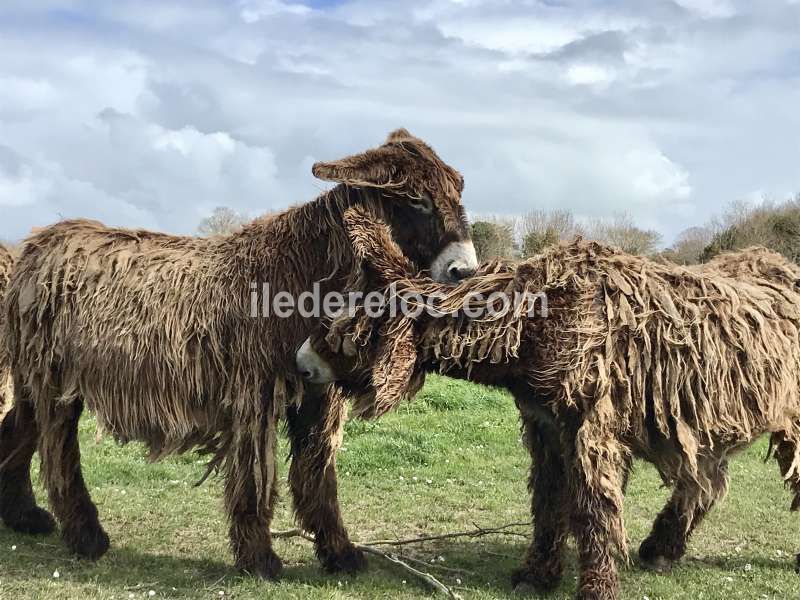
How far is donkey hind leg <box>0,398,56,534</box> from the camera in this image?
5.34 metres

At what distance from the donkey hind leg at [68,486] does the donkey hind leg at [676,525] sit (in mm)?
3925

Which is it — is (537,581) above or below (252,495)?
below

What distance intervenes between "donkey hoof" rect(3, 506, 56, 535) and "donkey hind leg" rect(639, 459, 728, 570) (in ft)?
14.8

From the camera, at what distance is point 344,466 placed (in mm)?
7355

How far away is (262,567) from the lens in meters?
4.44

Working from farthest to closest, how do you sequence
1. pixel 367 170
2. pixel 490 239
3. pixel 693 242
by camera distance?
pixel 693 242 → pixel 490 239 → pixel 367 170

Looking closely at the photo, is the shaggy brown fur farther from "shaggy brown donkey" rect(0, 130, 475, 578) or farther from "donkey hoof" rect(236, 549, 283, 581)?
Result: "donkey hoof" rect(236, 549, 283, 581)

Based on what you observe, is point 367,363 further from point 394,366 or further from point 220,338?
point 220,338

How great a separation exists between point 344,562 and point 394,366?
172 centimetres

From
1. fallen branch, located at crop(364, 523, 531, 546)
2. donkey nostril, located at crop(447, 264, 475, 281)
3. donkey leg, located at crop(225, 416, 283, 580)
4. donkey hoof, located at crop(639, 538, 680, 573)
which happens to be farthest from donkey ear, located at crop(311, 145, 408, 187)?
donkey hoof, located at crop(639, 538, 680, 573)

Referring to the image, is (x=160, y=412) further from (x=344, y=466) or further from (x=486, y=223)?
(x=486, y=223)

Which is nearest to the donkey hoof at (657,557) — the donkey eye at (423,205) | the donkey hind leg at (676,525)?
the donkey hind leg at (676,525)

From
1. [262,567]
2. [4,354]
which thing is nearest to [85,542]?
[262,567]

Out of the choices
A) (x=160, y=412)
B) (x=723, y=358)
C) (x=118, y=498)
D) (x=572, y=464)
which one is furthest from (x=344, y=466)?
(x=723, y=358)
